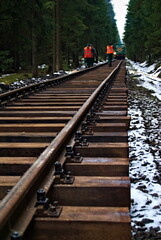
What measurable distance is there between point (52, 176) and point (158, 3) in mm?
22045

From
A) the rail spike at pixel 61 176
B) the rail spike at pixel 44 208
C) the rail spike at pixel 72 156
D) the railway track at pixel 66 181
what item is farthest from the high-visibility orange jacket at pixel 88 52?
the rail spike at pixel 44 208

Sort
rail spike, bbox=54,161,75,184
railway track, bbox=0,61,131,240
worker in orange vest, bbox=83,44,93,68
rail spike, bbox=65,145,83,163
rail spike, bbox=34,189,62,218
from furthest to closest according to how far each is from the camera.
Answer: worker in orange vest, bbox=83,44,93,68 → rail spike, bbox=65,145,83,163 → rail spike, bbox=54,161,75,184 → rail spike, bbox=34,189,62,218 → railway track, bbox=0,61,131,240

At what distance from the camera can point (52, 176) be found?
2.67 meters

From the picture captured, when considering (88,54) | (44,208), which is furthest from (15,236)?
(88,54)

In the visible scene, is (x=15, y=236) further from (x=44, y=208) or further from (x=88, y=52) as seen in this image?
(x=88, y=52)

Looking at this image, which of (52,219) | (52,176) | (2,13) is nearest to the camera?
(52,219)

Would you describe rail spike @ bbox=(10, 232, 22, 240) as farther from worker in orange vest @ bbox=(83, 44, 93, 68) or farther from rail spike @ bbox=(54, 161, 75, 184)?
worker in orange vest @ bbox=(83, 44, 93, 68)

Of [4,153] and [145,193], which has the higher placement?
[4,153]

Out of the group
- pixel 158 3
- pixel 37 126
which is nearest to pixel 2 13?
pixel 158 3

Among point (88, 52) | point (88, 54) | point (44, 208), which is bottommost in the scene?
point (44, 208)

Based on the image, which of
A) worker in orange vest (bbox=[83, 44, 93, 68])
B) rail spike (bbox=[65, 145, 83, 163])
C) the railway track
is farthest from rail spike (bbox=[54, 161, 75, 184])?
worker in orange vest (bbox=[83, 44, 93, 68])

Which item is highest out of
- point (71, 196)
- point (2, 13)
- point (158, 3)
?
point (158, 3)

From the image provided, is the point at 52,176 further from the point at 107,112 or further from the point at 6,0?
the point at 6,0

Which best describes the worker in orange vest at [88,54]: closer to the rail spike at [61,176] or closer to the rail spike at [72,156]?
the rail spike at [72,156]
